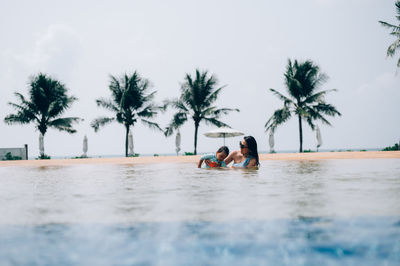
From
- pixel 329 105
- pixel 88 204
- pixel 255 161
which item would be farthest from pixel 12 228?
pixel 329 105

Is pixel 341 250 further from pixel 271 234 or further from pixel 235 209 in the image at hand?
pixel 235 209

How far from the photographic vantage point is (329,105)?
2917 cm

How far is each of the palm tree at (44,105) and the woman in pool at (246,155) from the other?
21.9 metres

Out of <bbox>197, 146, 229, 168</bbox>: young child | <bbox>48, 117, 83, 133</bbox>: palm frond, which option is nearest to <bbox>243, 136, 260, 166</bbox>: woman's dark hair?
<bbox>197, 146, 229, 168</bbox>: young child

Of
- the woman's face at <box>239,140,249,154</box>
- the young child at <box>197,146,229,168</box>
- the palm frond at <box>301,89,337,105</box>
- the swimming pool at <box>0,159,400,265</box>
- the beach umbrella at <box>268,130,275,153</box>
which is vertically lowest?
the swimming pool at <box>0,159,400,265</box>

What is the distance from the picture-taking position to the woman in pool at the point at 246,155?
37.8ft

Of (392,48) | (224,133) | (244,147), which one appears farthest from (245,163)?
(392,48)

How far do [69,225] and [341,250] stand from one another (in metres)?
2.58

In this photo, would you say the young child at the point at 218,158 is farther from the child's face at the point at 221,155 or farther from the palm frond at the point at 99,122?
the palm frond at the point at 99,122

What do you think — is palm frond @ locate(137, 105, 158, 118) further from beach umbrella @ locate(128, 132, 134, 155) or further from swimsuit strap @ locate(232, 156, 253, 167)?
swimsuit strap @ locate(232, 156, 253, 167)

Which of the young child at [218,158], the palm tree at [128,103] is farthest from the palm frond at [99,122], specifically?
the young child at [218,158]

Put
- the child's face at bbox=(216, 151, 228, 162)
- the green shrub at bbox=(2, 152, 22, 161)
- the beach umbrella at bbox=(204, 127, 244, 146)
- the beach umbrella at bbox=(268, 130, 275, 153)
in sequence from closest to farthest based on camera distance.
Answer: the child's face at bbox=(216, 151, 228, 162), the beach umbrella at bbox=(204, 127, 244, 146), the beach umbrella at bbox=(268, 130, 275, 153), the green shrub at bbox=(2, 152, 22, 161)

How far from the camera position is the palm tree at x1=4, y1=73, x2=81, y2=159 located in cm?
3048

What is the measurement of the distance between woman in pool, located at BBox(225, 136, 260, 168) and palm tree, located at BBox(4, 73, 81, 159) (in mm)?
21936
